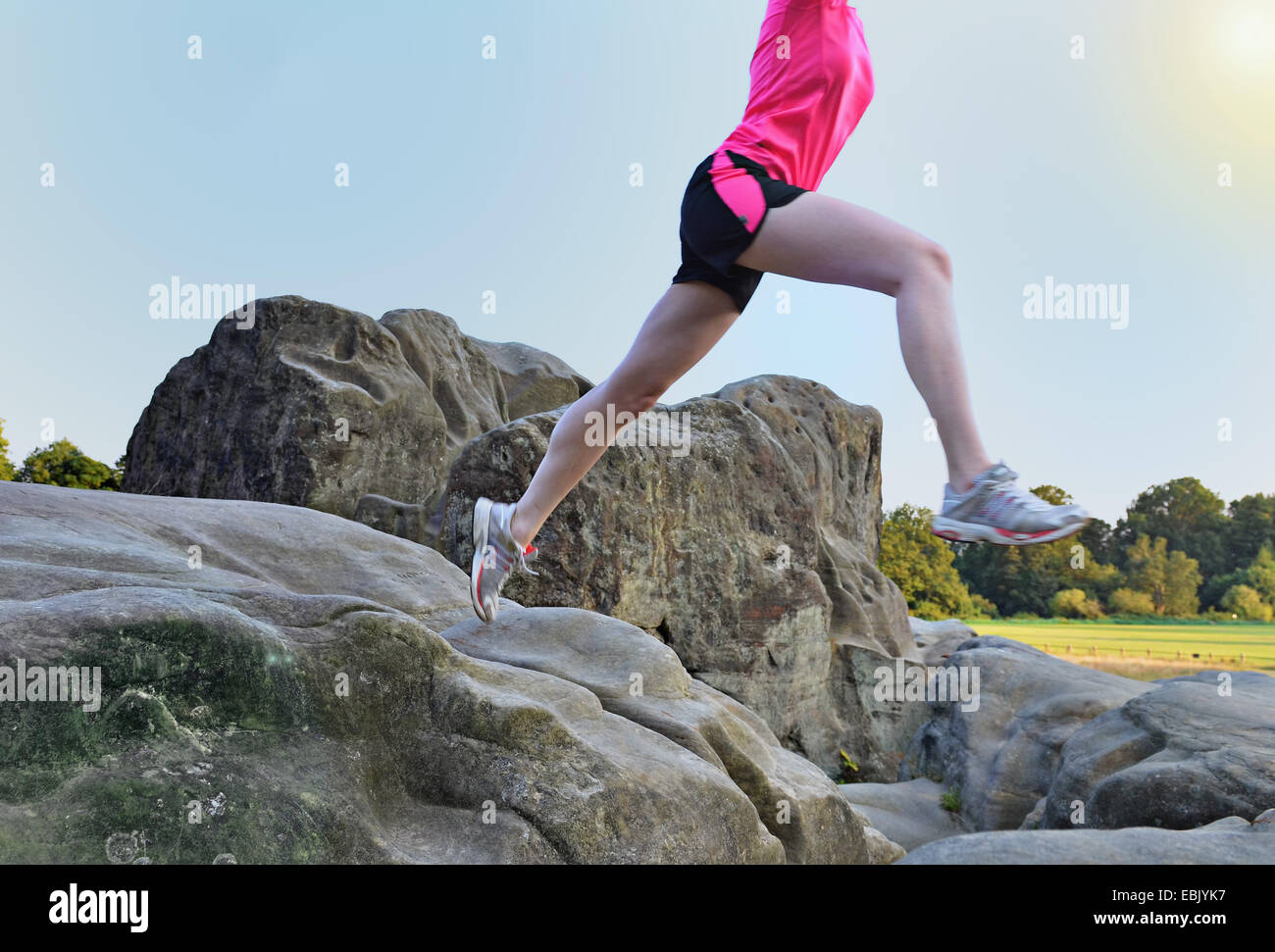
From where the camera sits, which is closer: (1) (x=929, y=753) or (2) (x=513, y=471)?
(2) (x=513, y=471)

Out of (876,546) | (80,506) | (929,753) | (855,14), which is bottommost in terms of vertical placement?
(929,753)

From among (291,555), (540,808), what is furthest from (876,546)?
(540,808)

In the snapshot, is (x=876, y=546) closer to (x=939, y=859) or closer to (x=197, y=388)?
(x=197, y=388)

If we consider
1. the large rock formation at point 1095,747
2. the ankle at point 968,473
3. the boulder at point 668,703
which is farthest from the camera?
the large rock formation at point 1095,747

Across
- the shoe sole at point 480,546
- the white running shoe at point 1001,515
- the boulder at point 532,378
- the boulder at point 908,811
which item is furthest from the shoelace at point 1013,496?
the boulder at point 532,378

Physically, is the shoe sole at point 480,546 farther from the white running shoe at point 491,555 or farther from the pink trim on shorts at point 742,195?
the pink trim on shorts at point 742,195

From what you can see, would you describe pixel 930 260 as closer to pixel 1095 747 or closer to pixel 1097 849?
pixel 1097 849

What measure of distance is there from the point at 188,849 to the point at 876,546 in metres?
18.0

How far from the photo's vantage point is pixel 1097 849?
121 inches

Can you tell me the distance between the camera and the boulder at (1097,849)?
9.74ft

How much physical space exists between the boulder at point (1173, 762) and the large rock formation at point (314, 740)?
11.5ft

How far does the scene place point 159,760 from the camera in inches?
113

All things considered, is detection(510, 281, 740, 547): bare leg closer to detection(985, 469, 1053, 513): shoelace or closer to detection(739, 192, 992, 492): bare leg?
detection(739, 192, 992, 492): bare leg

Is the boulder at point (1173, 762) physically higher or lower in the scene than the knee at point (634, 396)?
lower
